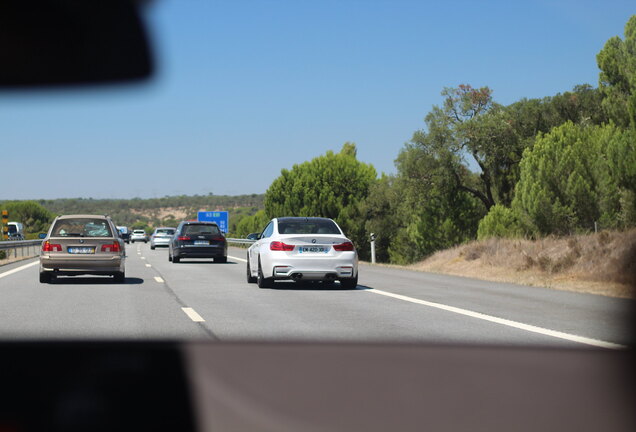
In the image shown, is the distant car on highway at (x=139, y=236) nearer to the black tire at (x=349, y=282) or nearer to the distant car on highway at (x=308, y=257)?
the distant car on highway at (x=308, y=257)

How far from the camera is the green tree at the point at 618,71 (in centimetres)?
5184

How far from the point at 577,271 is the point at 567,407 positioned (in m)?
14.9

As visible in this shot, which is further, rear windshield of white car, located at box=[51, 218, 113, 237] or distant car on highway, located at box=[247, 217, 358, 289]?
rear windshield of white car, located at box=[51, 218, 113, 237]

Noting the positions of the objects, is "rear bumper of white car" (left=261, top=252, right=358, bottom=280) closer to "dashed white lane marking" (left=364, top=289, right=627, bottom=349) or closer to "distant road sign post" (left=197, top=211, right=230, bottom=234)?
"dashed white lane marking" (left=364, top=289, right=627, bottom=349)

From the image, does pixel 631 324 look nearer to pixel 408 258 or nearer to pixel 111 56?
pixel 111 56

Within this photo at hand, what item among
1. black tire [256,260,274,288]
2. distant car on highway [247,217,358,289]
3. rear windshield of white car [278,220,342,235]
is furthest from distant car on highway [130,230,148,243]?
distant car on highway [247,217,358,289]

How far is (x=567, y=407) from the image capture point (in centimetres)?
635

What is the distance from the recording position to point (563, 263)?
70.4ft

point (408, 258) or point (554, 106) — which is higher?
point (554, 106)

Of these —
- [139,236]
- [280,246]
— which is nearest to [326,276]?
[280,246]

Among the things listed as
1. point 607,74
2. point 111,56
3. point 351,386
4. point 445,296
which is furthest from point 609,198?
point 111,56

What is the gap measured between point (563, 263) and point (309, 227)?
701 centimetres

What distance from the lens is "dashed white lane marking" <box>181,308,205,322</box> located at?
12.2m

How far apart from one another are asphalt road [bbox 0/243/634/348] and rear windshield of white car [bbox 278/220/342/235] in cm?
130
